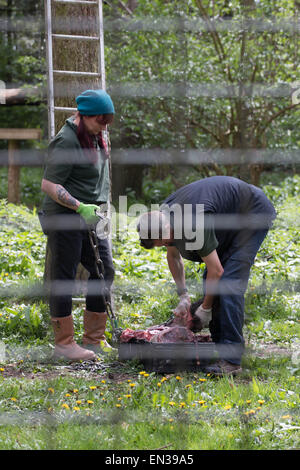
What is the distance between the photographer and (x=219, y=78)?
7273 mm

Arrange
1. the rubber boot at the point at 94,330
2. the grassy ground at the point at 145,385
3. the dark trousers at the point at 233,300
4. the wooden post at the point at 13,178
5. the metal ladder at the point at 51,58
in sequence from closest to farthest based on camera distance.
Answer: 1. the grassy ground at the point at 145,385
2. the dark trousers at the point at 233,300
3. the rubber boot at the point at 94,330
4. the metal ladder at the point at 51,58
5. the wooden post at the point at 13,178

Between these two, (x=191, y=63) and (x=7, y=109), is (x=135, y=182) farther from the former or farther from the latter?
(x=7, y=109)

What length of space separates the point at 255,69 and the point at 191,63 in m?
0.70

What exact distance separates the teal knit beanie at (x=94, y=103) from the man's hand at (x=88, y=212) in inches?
18.1

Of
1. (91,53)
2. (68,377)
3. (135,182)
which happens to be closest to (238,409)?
(68,377)

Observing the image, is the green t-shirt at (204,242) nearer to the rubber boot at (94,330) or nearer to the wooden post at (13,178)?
the rubber boot at (94,330)

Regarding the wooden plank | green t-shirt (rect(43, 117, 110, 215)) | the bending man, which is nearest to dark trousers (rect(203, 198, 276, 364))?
the bending man

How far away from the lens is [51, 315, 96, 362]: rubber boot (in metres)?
3.23

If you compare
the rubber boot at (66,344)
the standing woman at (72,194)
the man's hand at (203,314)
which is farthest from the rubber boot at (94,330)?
the man's hand at (203,314)

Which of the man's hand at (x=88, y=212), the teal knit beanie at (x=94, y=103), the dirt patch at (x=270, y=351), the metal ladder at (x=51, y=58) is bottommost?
the dirt patch at (x=270, y=351)

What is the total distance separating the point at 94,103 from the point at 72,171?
0.36 metres

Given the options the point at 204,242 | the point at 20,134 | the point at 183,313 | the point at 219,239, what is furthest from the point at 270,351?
the point at 20,134

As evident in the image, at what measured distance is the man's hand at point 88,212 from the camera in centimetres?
307

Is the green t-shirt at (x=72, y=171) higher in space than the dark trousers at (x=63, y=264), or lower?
higher
